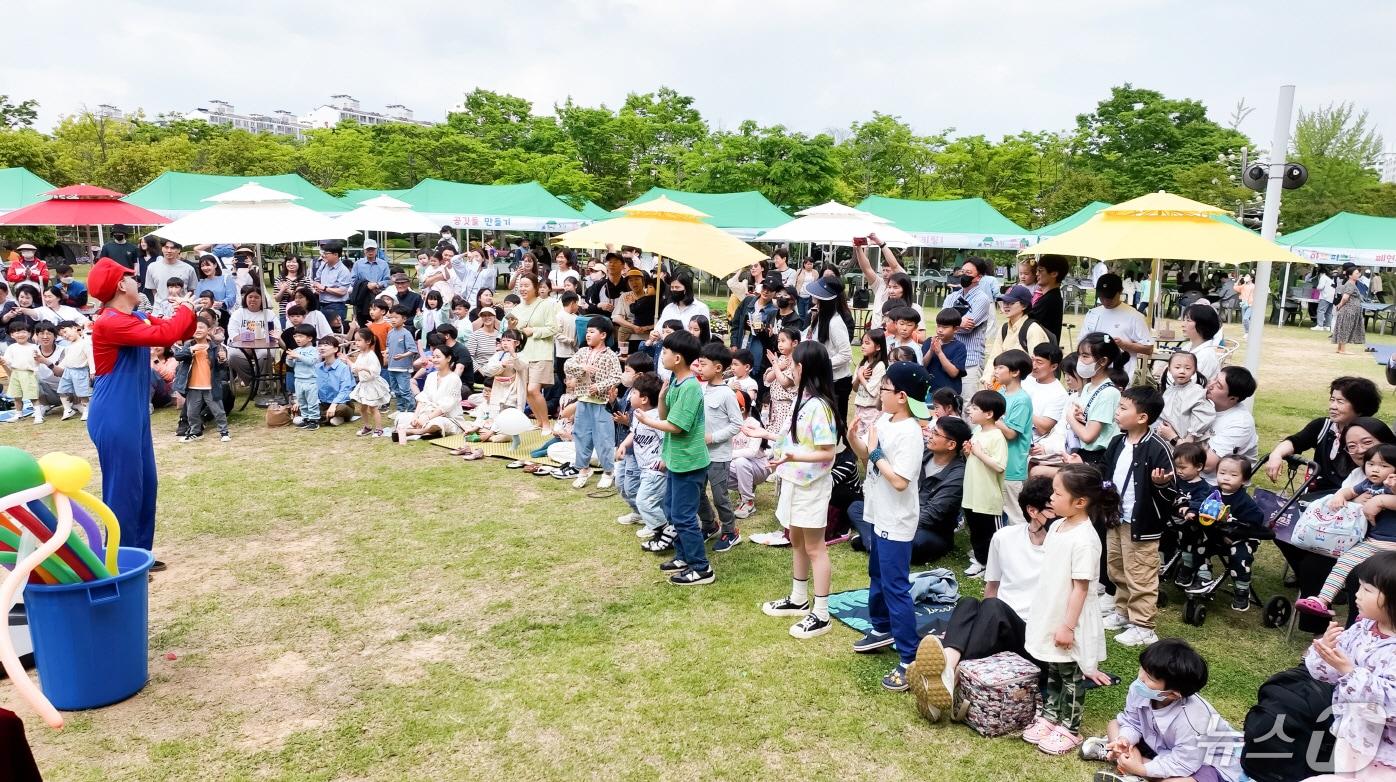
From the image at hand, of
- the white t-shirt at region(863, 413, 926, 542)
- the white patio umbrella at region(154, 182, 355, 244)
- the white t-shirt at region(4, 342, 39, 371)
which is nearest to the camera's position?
the white t-shirt at region(863, 413, 926, 542)

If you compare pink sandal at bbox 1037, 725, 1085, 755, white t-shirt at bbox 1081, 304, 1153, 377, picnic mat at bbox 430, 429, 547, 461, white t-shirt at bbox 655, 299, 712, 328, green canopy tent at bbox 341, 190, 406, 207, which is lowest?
pink sandal at bbox 1037, 725, 1085, 755

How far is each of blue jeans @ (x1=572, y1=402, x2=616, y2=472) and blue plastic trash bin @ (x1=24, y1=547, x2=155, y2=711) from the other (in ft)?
13.9

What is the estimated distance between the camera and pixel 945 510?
6.44 meters

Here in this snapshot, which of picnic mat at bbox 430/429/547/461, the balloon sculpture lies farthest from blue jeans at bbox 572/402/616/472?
the balloon sculpture

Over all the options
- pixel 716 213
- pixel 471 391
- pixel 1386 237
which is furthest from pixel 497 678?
pixel 1386 237

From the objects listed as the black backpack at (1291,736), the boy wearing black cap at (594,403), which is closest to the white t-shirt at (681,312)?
the boy wearing black cap at (594,403)

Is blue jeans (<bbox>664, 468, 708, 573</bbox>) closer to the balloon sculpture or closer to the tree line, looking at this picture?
the balloon sculpture

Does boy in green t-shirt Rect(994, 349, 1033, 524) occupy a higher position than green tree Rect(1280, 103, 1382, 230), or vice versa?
green tree Rect(1280, 103, 1382, 230)

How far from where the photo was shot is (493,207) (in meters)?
25.1

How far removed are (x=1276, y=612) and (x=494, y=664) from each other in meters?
4.80

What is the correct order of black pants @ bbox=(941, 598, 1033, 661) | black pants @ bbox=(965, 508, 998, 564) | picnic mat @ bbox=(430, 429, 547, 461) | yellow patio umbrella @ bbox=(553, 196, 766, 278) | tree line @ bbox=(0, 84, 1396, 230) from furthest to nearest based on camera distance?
tree line @ bbox=(0, 84, 1396, 230), picnic mat @ bbox=(430, 429, 547, 461), yellow patio umbrella @ bbox=(553, 196, 766, 278), black pants @ bbox=(965, 508, 998, 564), black pants @ bbox=(941, 598, 1033, 661)

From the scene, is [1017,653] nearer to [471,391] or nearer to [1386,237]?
[471,391]

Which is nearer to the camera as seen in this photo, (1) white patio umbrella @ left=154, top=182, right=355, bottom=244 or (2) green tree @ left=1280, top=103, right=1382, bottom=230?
(1) white patio umbrella @ left=154, top=182, right=355, bottom=244

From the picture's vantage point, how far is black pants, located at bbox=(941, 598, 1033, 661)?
4.49m
